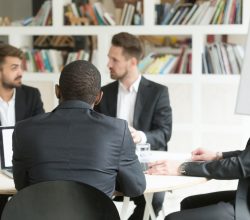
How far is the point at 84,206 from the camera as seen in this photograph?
2.35 metres

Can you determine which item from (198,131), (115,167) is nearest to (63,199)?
(115,167)

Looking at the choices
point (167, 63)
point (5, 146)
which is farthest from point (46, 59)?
point (5, 146)

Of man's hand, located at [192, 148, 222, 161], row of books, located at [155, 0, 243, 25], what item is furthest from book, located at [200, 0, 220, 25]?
man's hand, located at [192, 148, 222, 161]

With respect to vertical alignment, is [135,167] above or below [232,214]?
above

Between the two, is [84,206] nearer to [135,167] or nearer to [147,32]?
[135,167]

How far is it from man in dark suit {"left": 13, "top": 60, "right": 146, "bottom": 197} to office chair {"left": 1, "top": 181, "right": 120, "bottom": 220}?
0.46 feet

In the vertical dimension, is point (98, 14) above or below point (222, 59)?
above

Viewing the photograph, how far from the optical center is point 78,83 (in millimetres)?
2547

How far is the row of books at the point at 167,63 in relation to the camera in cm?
600

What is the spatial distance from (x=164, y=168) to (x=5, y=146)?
34.0 inches

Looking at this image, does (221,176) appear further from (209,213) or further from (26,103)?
(26,103)

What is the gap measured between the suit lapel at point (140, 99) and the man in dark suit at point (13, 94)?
2.40ft

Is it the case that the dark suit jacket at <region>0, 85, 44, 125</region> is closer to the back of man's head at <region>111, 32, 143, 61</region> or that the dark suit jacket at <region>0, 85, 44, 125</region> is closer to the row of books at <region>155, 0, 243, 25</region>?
the back of man's head at <region>111, 32, 143, 61</region>

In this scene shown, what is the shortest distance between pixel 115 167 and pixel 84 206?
0.81ft
